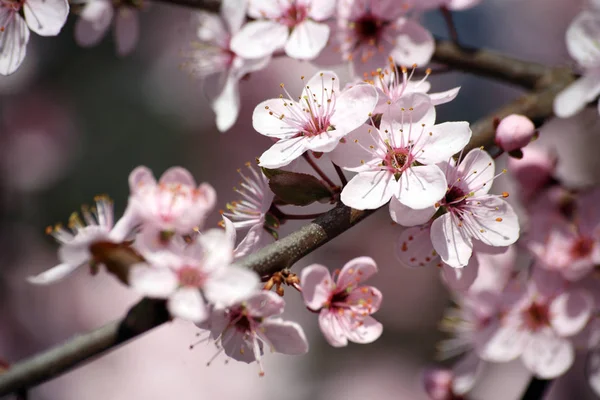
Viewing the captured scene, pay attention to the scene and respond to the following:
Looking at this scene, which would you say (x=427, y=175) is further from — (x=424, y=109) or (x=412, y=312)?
(x=412, y=312)

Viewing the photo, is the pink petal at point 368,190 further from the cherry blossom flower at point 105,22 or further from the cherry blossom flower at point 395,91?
the cherry blossom flower at point 105,22

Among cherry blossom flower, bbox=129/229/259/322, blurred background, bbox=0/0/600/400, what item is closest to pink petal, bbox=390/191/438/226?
cherry blossom flower, bbox=129/229/259/322

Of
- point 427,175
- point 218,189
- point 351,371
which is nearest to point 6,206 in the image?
point 218,189

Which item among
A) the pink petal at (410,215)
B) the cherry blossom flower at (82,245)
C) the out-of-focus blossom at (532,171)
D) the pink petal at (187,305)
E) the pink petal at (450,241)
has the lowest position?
the out-of-focus blossom at (532,171)

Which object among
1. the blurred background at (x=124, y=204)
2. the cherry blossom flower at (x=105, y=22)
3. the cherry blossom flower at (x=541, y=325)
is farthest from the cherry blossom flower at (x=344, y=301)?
the blurred background at (x=124, y=204)

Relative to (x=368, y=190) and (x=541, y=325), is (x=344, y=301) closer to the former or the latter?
(x=368, y=190)

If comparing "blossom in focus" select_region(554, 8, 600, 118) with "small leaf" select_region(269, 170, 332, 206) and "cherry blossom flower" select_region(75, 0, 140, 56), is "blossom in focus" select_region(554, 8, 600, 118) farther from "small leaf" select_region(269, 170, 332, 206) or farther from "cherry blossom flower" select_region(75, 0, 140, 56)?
"cherry blossom flower" select_region(75, 0, 140, 56)
